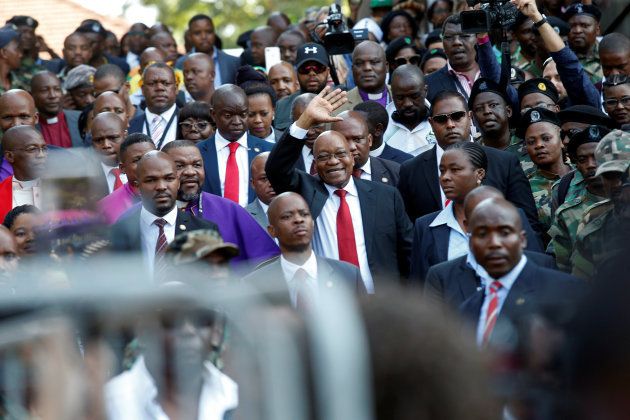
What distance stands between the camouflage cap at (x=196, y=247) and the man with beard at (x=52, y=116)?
7850 mm

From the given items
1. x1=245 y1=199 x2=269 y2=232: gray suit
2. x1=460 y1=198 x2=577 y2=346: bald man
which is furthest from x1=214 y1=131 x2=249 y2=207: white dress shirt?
x1=460 y1=198 x2=577 y2=346: bald man

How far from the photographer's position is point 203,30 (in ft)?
48.2

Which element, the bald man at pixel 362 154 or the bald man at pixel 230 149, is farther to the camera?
the bald man at pixel 230 149

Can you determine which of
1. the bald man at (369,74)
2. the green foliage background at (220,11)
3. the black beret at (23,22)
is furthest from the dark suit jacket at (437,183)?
the green foliage background at (220,11)

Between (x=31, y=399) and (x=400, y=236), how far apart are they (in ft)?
18.1

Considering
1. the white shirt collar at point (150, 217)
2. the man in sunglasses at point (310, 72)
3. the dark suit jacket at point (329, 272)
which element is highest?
the man in sunglasses at point (310, 72)

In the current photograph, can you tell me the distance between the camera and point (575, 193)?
8.45 metres

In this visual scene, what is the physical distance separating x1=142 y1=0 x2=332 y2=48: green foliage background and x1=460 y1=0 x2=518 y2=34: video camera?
21590 millimetres

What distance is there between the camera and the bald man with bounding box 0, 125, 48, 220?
31.7 feet

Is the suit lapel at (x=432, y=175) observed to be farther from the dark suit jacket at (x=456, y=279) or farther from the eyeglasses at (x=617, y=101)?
the dark suit jacket at (x=456, y=279)

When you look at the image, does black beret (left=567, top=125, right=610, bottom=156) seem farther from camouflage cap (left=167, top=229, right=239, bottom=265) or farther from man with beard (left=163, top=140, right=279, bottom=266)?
camouflage cap (left=167, top=229, right=239, bottom=265)

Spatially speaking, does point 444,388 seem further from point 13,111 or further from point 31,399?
point 13,111

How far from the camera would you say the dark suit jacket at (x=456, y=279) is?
680cm

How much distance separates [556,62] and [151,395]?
7089 millimetres
